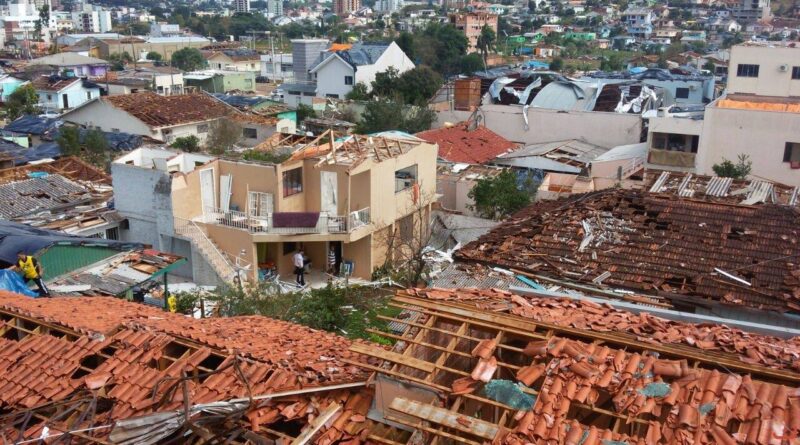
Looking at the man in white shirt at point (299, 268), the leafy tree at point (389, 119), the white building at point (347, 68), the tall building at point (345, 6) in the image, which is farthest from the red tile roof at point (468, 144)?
the tall building at point (345, 6)

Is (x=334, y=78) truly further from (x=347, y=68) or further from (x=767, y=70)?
(x=767, y=70)

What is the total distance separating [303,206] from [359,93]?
25.5m

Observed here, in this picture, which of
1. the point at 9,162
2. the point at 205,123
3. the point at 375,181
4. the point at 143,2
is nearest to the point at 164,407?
the point at 375,181

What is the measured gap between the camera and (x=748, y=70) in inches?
1375

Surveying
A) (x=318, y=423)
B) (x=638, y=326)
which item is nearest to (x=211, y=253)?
(x=318, y=423)

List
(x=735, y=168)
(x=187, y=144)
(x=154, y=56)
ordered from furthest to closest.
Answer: (x=154, y=56) < (x=187, y=144) < (x=735, y=168)

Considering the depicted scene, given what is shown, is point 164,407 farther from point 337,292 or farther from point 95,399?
point 337,292

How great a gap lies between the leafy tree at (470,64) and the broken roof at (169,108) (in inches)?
1290

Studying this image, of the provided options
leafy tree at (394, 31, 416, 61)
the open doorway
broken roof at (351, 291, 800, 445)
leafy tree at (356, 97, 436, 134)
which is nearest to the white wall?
leafy tree at (356, 97, 436, 134)

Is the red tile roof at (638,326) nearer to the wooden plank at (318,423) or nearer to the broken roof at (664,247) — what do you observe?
the wooden plank at (318,423)

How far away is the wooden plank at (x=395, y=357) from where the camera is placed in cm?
657

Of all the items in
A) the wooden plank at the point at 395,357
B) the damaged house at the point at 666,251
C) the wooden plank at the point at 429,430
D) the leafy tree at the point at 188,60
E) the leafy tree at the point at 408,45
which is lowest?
the damaged house at the point at 666,251

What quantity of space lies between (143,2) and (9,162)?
613ft

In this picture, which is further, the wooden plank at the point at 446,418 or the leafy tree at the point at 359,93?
the leafy tree at the point at 359,93
